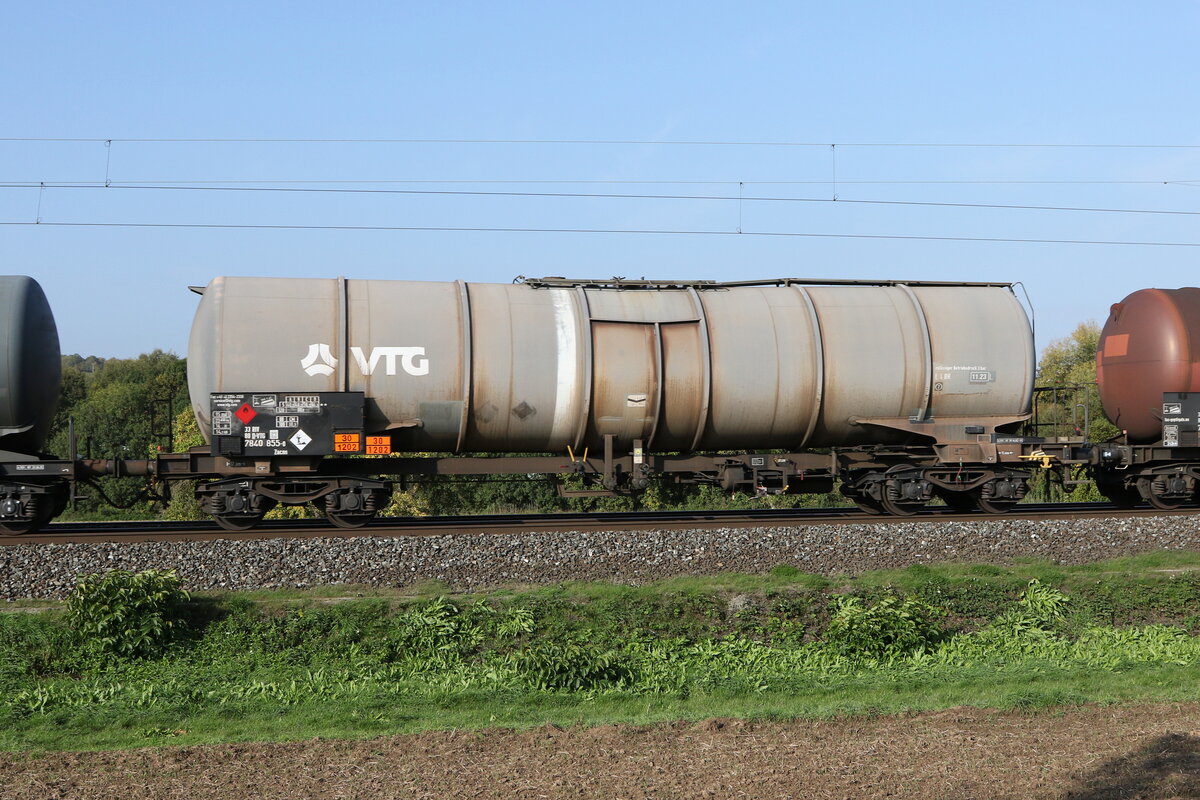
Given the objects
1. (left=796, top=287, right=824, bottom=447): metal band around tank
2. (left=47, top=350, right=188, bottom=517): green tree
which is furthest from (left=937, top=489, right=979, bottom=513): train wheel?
(left=47, top=350, right=188, bottom=517): green tree

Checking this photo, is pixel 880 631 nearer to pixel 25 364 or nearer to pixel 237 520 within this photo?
pixel 237 520

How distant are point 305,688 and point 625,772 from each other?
3915mm

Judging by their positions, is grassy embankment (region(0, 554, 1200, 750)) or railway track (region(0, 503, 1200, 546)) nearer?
grassy embankment (region(0, 554, 1200, 750))

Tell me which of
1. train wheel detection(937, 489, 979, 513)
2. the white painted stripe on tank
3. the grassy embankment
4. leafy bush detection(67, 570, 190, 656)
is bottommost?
the grassy embankment

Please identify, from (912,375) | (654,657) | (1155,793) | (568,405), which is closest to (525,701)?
(654,657)

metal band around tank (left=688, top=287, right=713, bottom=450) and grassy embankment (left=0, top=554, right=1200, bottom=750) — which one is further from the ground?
metal band around tank (left=688, top=287, right=713, bottom=450)

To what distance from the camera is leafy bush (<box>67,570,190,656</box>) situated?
10.1m

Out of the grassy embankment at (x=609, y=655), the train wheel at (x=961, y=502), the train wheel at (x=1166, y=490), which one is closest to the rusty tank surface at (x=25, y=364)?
the grassy embankment at (x=609, y=655)

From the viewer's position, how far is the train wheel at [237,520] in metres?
15.3

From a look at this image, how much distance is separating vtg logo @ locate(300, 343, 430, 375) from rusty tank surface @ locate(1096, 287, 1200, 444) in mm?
13302

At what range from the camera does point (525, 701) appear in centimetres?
909

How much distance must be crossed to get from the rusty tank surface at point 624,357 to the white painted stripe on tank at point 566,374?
0.08 feet

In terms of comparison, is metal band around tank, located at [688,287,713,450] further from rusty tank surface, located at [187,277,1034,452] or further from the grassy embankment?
the grassy embankment

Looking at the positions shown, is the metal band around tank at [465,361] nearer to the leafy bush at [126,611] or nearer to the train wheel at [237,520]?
the train wheel at [237,520]
